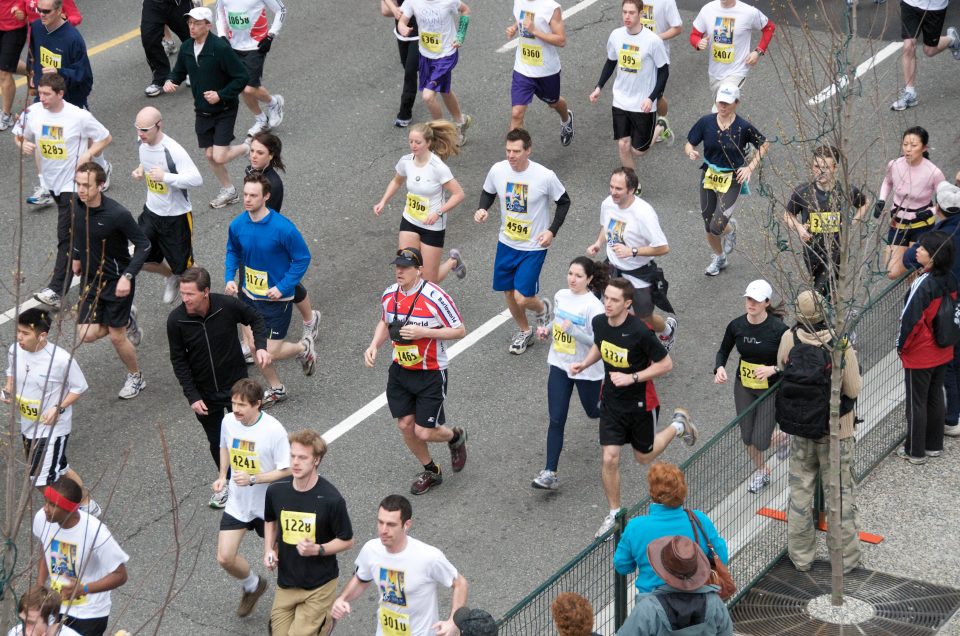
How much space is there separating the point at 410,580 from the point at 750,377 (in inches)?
131

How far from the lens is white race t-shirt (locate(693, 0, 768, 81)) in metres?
15.0

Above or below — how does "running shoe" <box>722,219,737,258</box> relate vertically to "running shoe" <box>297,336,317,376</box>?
below

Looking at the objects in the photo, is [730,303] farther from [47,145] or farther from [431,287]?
[47,145]

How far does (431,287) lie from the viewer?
1064 centimetres

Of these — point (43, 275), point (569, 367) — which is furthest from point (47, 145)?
point (569, 367)

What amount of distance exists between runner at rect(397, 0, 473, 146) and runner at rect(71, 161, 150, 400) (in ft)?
14.6

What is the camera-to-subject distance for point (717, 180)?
43.7 ft

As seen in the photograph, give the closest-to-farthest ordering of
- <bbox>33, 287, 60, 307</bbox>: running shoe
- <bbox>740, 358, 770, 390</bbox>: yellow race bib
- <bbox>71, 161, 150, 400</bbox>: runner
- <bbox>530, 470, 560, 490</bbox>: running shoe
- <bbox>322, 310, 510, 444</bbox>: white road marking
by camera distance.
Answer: <bbox>740, 358, 770, 390</bbox>: yellow race bib → <bbox>530, 470, 560, 490</bbox>: running shoe → <bbox>322, 310, 510, 444</bbox>: white road marking → <bbox>71, 161, 150, 400</bbox>: runner → <bbox>33, 287, 60, 307</bbox>: running shoe

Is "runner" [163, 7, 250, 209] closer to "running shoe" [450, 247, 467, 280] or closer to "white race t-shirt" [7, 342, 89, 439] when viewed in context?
"running shoe" [450, 247, 467, 280]

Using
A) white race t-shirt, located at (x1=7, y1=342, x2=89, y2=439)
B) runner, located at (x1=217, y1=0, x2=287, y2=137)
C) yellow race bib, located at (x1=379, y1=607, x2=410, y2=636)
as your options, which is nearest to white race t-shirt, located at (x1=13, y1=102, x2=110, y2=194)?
runner, located at (x1=217, y1=0, x2=287, y2=137)

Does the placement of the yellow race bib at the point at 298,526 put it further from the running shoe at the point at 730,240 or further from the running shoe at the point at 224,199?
the running shoe at the point at 224,199

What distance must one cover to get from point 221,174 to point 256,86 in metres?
1.55

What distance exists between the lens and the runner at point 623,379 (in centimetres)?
1002

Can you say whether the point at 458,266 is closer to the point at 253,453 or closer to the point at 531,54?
the point at 531,54
